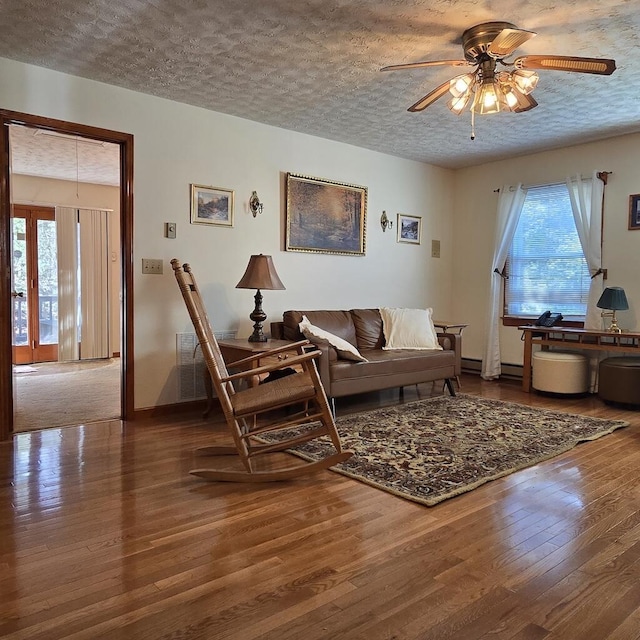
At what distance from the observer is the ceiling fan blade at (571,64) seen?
259 cm

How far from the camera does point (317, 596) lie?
5.54 ft

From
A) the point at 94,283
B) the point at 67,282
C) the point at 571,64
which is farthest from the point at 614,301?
the point at 67,282

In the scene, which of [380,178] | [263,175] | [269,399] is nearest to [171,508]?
[269,399]

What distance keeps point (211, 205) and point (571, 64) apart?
275 centimetres

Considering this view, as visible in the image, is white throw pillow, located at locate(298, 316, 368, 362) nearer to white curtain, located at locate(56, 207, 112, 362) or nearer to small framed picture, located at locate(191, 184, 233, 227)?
small framed picture, located at locate(191, 184, 233, 227)

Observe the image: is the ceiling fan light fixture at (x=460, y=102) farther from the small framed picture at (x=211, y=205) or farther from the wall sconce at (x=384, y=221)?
the wall sconce at (x=384, y=221)

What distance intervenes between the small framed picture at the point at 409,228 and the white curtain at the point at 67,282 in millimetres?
4283

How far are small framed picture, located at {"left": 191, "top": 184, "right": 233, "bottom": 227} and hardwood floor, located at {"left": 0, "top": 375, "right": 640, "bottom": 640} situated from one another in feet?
6.81

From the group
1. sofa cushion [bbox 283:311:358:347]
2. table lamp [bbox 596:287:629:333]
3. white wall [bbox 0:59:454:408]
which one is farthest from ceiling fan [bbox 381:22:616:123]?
table lamp [bbox 596:287:629:333]

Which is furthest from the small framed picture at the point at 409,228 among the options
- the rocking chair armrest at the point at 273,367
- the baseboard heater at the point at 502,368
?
the rocking chair armrest at the point at 273,367

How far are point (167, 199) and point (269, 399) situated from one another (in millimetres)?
2150

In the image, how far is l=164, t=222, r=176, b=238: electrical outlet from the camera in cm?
411

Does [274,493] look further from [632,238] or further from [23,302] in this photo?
→ [23,302]

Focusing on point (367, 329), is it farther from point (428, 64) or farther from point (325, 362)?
point (428, 64)
